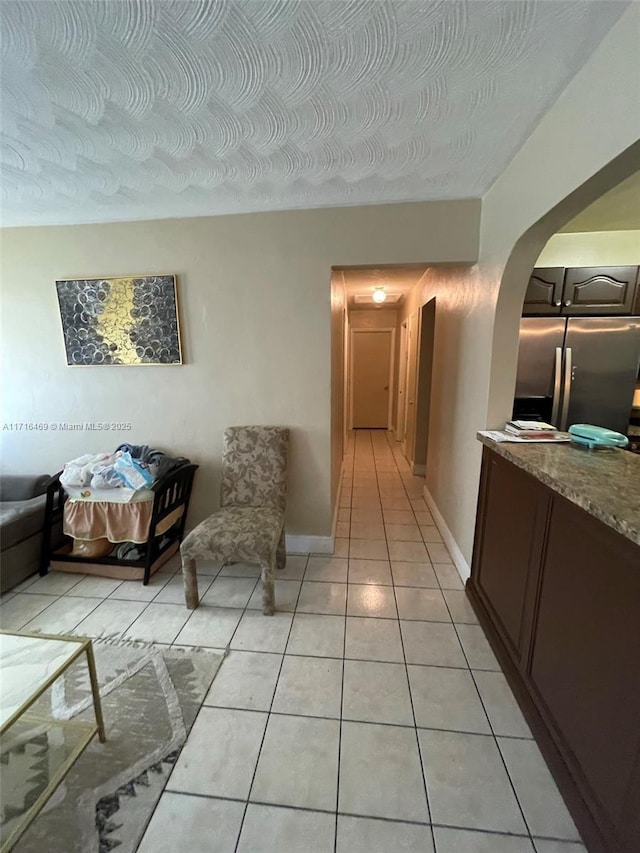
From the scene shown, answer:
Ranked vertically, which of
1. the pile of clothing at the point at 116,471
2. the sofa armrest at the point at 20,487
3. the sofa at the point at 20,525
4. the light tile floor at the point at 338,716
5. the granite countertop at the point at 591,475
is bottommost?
the light tile floor at the point at 338,716

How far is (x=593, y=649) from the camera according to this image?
1001mm

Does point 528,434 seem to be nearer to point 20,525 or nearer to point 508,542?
point 508,542

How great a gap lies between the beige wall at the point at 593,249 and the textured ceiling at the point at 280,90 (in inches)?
41.5

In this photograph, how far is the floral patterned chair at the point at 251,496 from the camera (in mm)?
1897

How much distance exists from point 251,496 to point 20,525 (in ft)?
4.88

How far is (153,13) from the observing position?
3.21 ft

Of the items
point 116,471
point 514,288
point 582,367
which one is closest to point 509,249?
point 514,288

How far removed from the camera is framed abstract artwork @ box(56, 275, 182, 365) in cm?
Answer: 231

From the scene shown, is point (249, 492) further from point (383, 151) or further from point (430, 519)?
point (383, 151)

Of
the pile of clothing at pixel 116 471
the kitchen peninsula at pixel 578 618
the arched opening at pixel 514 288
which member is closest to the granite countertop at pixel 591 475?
the kitchen peninsula at pixel 578 618

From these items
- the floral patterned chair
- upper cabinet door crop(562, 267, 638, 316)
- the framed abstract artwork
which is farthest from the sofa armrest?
upper cabinet door crop(562, 267, 638, 316)

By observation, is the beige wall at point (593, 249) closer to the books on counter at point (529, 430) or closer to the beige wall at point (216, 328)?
the beige wall at point (216, 328)

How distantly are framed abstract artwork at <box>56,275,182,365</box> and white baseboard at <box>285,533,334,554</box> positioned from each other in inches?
62.9

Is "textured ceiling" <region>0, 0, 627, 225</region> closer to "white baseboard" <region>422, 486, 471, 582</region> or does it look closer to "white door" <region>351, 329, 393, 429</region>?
"white baseboard" <region>422, 486, 471, 582</region>
